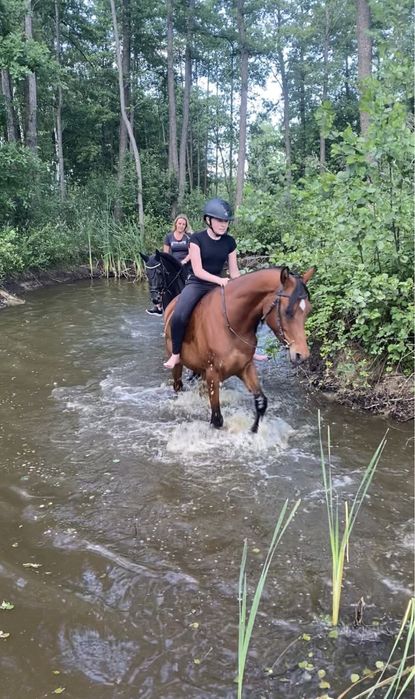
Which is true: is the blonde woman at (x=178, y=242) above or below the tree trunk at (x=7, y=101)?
below

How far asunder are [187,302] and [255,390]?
1281 millimetres

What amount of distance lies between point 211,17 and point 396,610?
30097 mm

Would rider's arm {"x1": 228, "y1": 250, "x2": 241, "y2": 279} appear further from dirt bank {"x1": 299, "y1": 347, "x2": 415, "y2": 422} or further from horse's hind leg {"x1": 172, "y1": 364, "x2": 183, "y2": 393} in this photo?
dirt bank {"x1": 299, "y1": 347, "x2": 415, "y2": 422}

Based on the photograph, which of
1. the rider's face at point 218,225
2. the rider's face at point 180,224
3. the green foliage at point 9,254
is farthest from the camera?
the green foliage at point 9,254

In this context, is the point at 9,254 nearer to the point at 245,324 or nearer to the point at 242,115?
the point at 245,324

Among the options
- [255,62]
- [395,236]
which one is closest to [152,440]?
[395,236]

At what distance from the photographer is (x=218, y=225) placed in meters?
5.12

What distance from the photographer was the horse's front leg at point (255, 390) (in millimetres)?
5125

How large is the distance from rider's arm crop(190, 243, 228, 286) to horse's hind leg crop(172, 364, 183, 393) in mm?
1420

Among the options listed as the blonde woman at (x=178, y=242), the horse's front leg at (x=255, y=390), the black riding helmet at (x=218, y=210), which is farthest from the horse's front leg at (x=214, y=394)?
the blonde woman at (x=178, y=242)

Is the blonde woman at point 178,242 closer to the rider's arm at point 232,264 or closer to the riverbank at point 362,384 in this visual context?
the rider's arm at point 232,264

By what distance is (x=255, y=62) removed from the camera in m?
33.6

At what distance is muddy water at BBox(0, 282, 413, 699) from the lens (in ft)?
8.47

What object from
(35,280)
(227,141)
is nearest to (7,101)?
(35,280)
